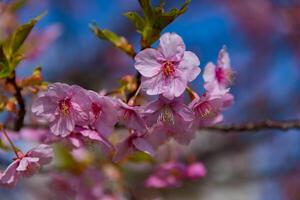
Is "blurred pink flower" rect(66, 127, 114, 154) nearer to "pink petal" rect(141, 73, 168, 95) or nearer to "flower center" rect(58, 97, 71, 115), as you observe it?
"flower center" rect(58, 97, 71, 115)

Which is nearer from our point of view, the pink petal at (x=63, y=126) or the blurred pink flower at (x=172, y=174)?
the pink petal at (x=63, y=126)

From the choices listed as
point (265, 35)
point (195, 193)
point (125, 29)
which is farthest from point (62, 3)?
point (195, 193)

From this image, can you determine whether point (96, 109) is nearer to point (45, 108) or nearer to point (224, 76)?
point (45, 108)

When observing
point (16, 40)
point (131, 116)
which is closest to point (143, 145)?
point (131, 116)

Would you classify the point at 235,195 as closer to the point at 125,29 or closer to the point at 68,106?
the point at 125,29

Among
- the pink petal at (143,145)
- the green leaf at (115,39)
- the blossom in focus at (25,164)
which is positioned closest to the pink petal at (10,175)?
the blossom in focus at (25,164)

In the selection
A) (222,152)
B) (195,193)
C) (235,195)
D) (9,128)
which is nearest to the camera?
(9,128)

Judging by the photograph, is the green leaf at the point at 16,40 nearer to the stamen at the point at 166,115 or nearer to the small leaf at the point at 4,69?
the small leaf at the point at 4,69
